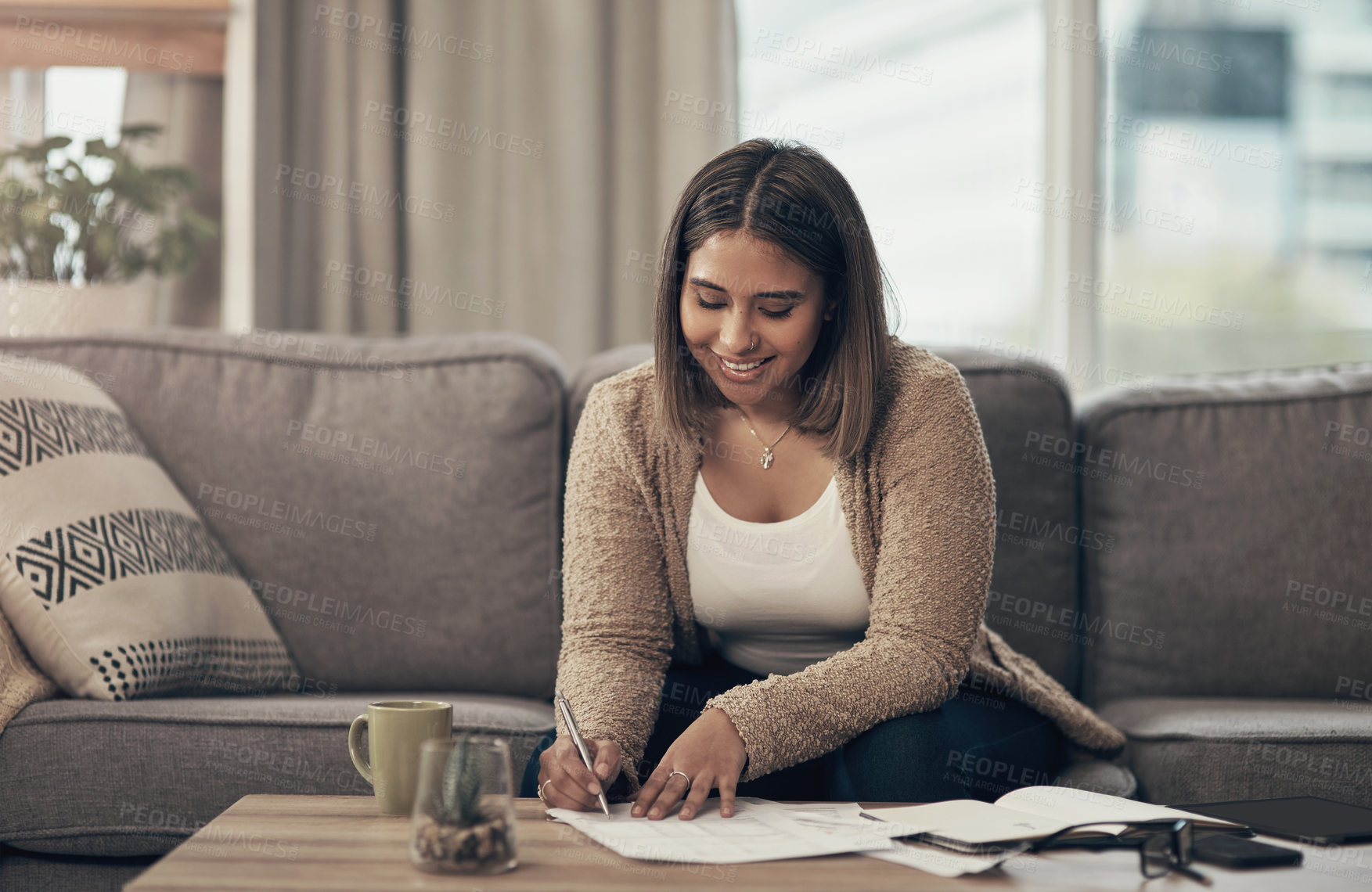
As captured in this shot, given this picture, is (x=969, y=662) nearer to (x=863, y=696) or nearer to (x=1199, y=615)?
(x=863, y=696)

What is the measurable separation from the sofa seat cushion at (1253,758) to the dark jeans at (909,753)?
0.38 feet

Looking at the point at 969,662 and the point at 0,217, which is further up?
the point at 0,217

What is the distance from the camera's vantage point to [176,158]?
7.52 ft

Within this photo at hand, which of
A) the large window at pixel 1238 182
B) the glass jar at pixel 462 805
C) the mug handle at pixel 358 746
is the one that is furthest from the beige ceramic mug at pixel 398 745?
the large window at pixel 1238 182

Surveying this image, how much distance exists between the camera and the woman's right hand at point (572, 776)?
37.3 inches

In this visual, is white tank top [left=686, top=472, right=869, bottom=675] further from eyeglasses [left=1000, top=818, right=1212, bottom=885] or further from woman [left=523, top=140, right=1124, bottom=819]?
eyeglasses [left=1000, top=818, right=1212, bottom=885]

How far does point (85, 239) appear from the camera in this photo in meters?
1.98

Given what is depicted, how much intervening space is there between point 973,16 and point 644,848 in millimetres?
2172

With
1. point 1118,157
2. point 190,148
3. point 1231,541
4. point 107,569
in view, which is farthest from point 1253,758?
point 190,148

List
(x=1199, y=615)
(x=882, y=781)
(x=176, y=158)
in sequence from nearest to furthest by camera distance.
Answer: (x=882, y=781) < (x=1199, y=615) < (x=176, y=158)

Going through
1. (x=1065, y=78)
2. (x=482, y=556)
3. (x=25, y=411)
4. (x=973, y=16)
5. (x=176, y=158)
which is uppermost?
(x=973, y=16)

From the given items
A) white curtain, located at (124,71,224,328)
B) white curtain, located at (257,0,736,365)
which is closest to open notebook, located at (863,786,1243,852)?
white curtain, located at (257,0,736,365)

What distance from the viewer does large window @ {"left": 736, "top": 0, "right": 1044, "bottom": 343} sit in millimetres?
2479

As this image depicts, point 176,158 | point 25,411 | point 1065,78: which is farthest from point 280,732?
point 1065,78
